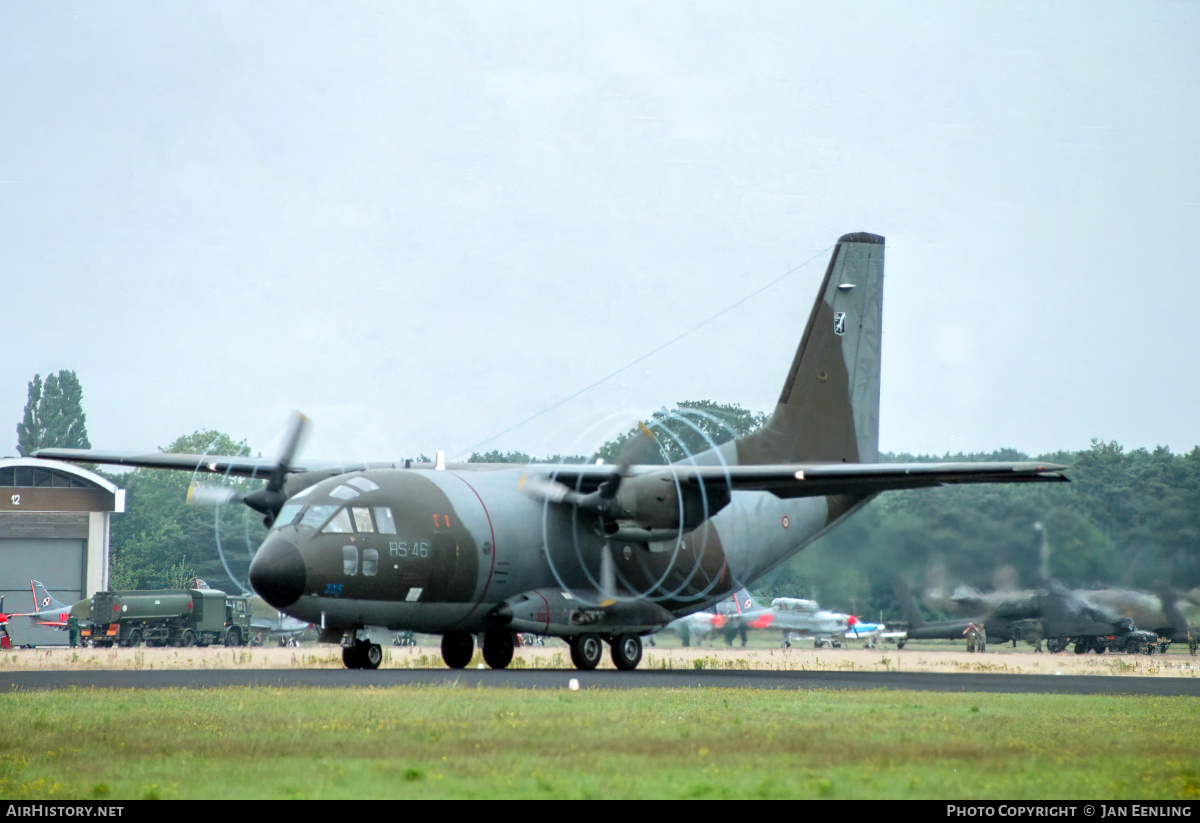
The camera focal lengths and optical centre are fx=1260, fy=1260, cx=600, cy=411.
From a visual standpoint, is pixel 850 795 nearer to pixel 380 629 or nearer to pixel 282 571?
pixel 282 571

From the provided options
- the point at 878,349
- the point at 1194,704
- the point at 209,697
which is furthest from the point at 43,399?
the point at 1194,704

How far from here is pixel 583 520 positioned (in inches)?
1184

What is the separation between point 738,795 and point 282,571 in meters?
15.6

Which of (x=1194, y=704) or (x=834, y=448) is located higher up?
(x=834, y=448)

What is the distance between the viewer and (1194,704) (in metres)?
21.3

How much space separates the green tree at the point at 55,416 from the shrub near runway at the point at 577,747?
90.5 m

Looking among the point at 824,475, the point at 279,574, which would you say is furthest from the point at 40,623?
the point at 824,475

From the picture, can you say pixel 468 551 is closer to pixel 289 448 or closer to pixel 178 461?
pixel 289 448

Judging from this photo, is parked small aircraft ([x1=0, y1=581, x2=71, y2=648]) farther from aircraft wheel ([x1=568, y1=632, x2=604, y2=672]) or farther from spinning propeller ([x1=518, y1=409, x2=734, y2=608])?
spinning propeller ([x1=518, y1=409, x2=734, y2=608])

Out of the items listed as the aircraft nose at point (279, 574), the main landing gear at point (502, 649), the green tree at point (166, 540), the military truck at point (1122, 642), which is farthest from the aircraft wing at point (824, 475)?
the green tree at point (166, 540)

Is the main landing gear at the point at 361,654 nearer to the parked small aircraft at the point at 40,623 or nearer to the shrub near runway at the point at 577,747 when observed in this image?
the shrub near runway at the point at 577,747

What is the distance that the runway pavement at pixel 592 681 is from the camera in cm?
2295

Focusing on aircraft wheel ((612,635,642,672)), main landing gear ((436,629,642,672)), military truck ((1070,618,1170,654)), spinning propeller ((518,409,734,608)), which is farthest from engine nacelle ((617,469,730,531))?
military truck ((1070,618,1170,654))

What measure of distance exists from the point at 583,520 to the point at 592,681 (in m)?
6.19
